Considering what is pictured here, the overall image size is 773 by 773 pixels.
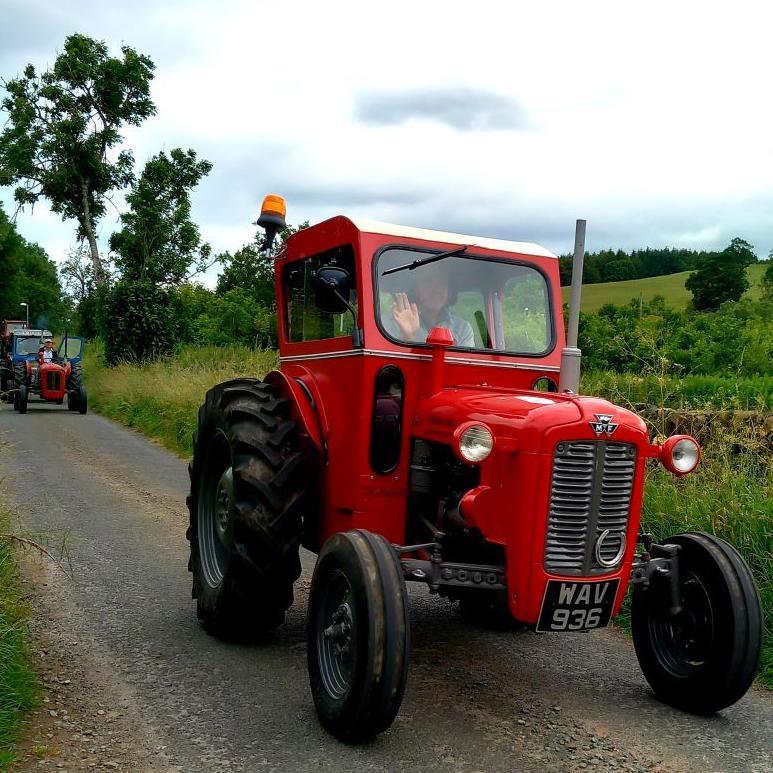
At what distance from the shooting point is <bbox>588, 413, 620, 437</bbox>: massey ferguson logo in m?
3.61

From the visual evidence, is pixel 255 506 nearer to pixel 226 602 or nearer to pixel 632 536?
pixel 226 602

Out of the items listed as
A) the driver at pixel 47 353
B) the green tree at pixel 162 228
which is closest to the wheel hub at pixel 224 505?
the driver at pixel 47 353

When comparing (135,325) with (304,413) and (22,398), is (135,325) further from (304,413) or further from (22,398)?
(304,413)

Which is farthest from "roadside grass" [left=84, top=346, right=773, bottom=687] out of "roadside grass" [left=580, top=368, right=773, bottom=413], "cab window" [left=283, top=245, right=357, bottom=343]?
"cab window" [left=283, top=245, right=357, bottom=343]

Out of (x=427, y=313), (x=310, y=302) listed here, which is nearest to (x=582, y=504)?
(x=427, y=313)

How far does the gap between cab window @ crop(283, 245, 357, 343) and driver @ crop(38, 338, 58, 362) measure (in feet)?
56.2

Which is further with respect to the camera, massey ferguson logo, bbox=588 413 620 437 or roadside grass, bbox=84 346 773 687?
roadside grass, bbox=84 346 773 687

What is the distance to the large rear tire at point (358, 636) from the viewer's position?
3311 millimetres

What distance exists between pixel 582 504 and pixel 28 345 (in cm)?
2217

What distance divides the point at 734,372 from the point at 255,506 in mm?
10279

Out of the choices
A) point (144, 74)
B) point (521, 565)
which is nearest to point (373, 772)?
point (521, 565)

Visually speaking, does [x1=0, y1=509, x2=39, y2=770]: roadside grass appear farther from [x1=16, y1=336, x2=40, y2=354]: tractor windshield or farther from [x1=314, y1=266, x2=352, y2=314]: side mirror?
[x1=16, y1=336, x2=40, y2=354]: tractor windshield

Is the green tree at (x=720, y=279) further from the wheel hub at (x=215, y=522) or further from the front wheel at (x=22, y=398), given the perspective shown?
the wheel hub at (x=215, y=522)

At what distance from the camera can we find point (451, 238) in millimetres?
4766
